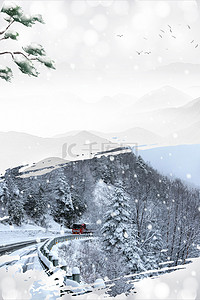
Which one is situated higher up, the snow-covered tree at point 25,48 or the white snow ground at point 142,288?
the snow-covered tree at point 25,48

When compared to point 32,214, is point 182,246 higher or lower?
lower

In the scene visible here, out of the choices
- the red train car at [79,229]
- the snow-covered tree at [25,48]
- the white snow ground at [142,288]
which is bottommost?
the red train car at [79,229]

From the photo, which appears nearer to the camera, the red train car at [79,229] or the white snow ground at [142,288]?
the white snow ground at [142,288]

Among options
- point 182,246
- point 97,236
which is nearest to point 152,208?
point 182,246

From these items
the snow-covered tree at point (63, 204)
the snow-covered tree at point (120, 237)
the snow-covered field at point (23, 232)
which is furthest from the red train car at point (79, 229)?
the snow-covered tree at point (120, 237)

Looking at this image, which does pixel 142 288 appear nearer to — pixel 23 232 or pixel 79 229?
pixel 23 232

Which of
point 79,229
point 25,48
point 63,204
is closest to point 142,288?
point 25,48

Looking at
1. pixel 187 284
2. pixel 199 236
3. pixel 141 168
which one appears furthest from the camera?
pixel 141 168

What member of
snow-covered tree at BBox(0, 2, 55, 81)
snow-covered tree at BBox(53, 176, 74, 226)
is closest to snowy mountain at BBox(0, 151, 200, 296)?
snow-covered tree at BBox(53, 176, 74, 226)

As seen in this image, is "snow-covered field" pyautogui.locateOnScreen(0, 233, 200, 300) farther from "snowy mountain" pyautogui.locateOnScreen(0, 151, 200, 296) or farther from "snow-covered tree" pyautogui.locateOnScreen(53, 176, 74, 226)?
"snow-covered tree" pyautogui.locateOnScreen(53, 176, 74, 226)

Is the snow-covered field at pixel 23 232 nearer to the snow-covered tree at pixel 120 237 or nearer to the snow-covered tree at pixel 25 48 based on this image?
the snow-covered tree at pixel 120 237

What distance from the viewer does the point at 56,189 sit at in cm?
3916

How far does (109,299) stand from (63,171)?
129 ft

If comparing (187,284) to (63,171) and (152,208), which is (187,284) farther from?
(63,171)
